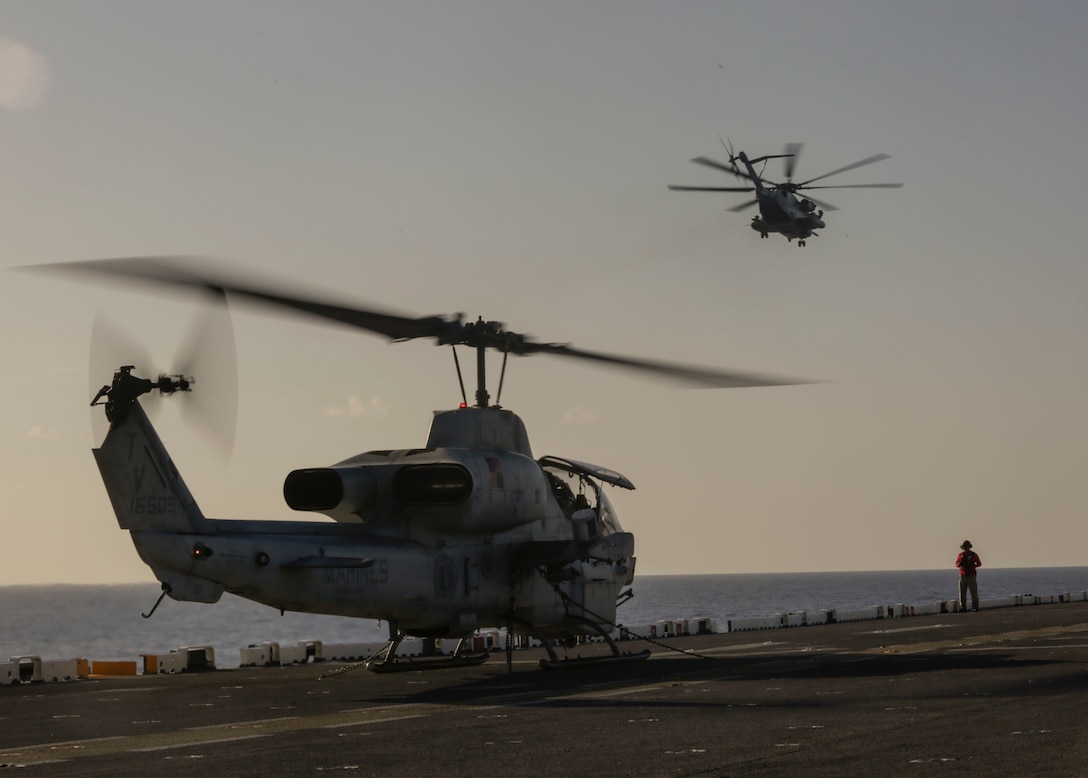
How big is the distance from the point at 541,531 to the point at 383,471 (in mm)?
3727

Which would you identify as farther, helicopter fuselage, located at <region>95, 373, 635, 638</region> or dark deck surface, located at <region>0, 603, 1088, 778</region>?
helicopter fuselage, located at <region>95, 373, 635, 638</region>

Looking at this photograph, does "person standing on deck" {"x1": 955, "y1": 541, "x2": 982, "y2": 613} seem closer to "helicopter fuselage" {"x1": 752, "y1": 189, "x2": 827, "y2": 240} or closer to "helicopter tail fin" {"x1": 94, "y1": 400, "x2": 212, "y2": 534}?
"helicopter fuselage" {"x1": 752, "y1": 189, "x2": 827, "y2": 240}

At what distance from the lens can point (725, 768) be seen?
12.1 m

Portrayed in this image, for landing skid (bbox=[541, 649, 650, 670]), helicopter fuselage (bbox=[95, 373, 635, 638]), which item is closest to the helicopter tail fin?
helicopter fuselage (bbox=[95, 373, 635, 638])

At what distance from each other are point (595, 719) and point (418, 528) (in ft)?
27.9

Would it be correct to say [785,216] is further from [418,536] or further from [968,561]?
[418,536]

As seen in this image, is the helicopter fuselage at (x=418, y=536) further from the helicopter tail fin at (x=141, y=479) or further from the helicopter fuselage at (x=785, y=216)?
the helicopter fuselage at (x=785, y=216)

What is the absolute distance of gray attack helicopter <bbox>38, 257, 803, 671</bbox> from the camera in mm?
21156

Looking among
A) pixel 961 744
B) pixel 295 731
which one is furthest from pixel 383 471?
pixel 961 744

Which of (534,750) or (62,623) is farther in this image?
(62,623)

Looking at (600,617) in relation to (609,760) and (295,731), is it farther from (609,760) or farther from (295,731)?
(609,760)

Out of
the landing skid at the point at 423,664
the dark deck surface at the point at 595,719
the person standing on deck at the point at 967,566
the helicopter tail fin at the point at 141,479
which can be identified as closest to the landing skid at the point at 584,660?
the dark deck surface at the point at 595,719

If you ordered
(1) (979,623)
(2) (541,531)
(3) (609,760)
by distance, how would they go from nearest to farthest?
(3) (609,760)
(2) (541,531)
(1) (979,623)

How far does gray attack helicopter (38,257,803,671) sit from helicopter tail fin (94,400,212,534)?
2cm
